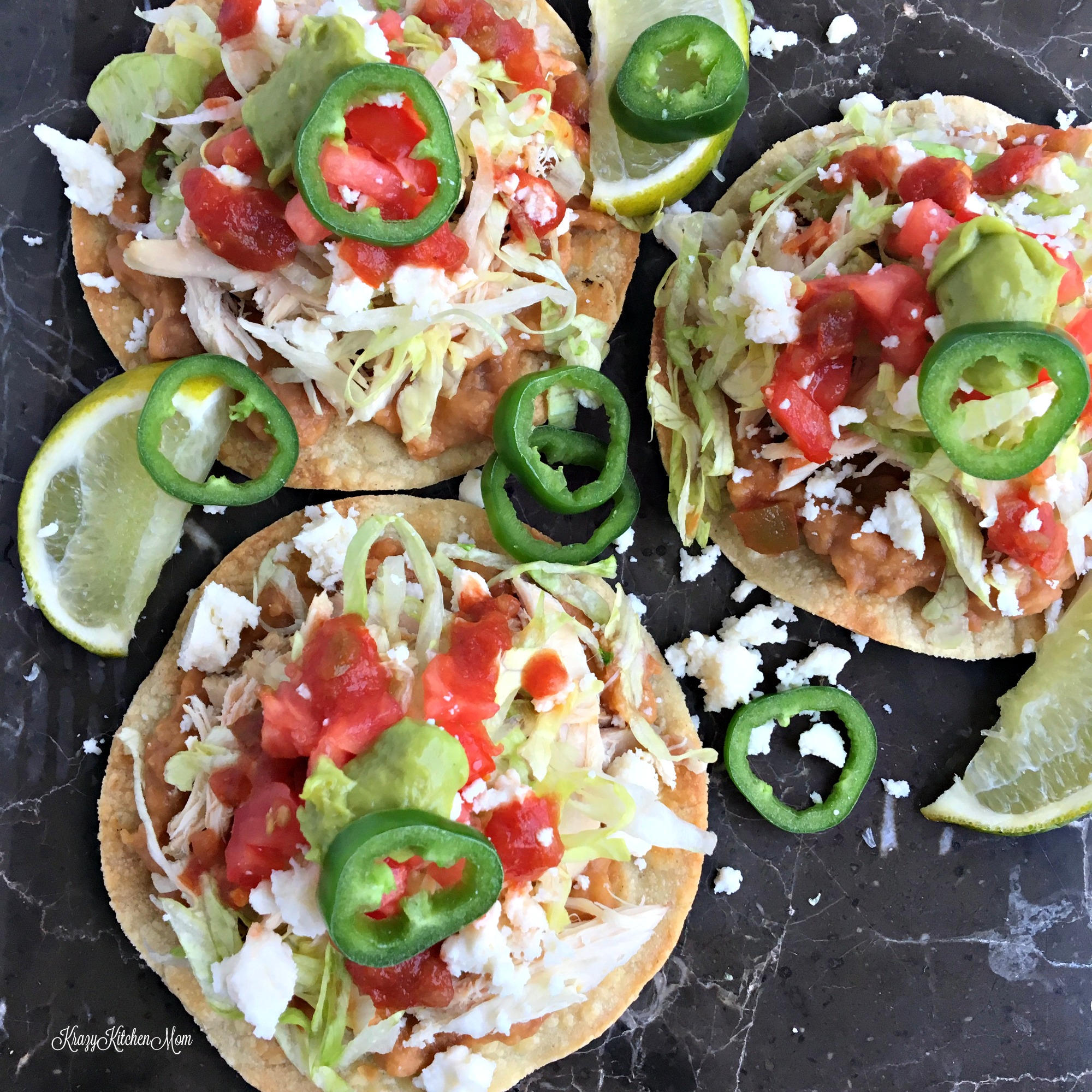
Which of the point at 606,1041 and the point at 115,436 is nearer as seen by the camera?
the point at 115,436

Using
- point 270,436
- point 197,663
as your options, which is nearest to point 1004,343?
point 270,436

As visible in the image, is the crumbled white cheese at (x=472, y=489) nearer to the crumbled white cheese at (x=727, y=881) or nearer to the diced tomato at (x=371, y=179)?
the diced tomato at (x=371, y=179)

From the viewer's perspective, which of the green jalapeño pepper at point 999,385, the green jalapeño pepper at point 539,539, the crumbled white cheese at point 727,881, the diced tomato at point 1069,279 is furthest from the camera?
the crumbled white cheese at point 727,881

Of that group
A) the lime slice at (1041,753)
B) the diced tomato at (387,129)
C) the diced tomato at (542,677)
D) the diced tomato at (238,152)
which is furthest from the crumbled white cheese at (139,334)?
the lime slice at (1041,753)

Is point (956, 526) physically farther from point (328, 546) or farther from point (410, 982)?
point (410, 982)

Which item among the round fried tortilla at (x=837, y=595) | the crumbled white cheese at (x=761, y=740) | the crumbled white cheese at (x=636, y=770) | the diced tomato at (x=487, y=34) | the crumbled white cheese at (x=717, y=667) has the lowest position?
the crumbled white cheese at (x=761, y=740)

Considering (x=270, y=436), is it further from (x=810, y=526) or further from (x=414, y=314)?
(x=810, y=526)
